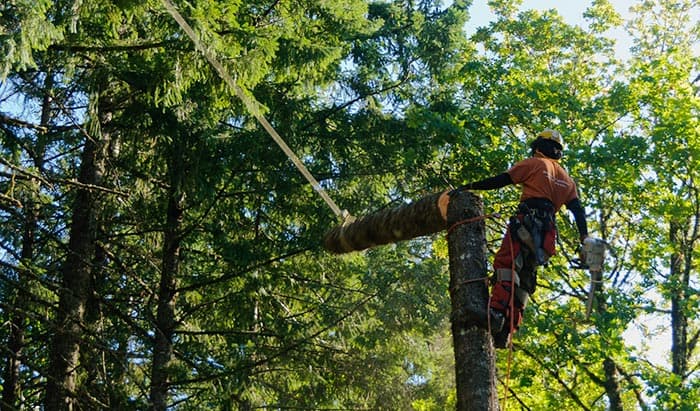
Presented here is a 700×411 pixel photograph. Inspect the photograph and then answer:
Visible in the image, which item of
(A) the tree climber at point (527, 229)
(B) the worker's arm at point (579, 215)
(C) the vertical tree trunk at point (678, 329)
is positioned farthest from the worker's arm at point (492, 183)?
(C) the vertical tree trunk at point (678, 329)

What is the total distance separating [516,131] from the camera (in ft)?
53.6

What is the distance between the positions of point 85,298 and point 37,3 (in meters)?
→ 4.81

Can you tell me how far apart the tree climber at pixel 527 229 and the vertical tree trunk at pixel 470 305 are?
0.23 metres

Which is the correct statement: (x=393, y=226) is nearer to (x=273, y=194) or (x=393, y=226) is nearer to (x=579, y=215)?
(x=579, y=215)

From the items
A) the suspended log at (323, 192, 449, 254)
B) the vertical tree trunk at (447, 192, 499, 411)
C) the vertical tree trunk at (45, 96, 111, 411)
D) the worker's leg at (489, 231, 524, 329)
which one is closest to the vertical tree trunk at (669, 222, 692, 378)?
the vertical tree trunk at (45, 96, 111, 411)

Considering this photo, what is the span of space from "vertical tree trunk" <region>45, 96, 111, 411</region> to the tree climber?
586 centimetres

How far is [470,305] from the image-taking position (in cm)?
480

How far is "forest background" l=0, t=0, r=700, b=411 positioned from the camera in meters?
9.18

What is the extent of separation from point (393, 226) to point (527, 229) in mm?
953

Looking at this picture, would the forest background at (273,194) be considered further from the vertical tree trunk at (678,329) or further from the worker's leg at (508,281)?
the worker's leg at (508,281)

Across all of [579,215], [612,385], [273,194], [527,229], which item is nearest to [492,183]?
[527,229]

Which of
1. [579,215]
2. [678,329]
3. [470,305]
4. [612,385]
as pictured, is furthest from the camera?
[678,329]

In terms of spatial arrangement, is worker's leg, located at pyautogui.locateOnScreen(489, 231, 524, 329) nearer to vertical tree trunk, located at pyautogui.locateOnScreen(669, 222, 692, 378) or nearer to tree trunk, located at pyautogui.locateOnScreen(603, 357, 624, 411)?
tree trunk, located at pyautogui.locateOnScreen(603, 357, 624, 411)

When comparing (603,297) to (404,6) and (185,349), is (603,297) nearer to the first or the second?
(404,6)
